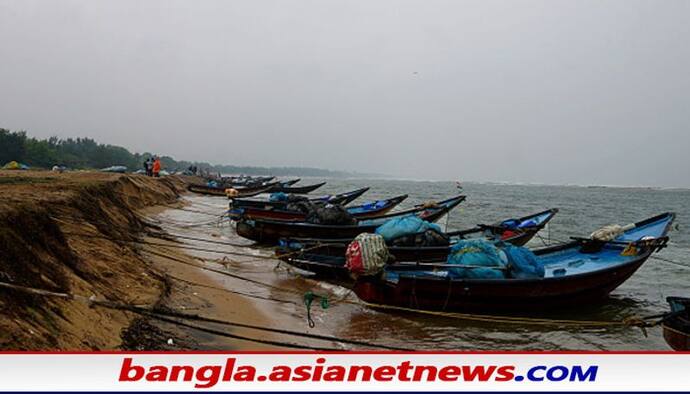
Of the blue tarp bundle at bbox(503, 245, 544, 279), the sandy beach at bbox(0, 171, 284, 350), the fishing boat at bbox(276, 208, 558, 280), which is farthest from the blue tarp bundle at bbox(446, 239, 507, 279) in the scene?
the sandy beach at bbox(0, 171, 284, 350)

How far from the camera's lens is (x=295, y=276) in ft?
37.3

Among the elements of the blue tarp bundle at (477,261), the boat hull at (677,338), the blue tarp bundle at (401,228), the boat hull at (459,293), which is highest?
the blue tarp bundle at (401,228)

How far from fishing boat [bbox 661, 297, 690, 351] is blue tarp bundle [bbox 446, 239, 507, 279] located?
304cm

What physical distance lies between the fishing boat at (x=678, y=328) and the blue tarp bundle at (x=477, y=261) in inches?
120

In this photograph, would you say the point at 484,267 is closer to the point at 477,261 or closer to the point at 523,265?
the point at 477,261

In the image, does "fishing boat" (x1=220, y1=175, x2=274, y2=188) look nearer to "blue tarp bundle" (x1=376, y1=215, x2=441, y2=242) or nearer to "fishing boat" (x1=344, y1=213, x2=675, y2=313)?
"blue tarp bundle" (x1=376, y1=215, x2=441, y2=242)

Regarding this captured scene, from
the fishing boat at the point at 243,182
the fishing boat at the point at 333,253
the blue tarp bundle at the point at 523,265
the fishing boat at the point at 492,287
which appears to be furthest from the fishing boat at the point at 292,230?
the fishing boat at the point at 243,182

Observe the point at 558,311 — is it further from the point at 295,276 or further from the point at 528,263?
the point at 295,276

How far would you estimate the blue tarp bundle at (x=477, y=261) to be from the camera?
8750mm

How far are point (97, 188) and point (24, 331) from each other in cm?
1171

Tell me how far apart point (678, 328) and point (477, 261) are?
3523 millimetres

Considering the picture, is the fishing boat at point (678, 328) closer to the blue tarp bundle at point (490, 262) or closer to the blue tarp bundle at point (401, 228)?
the blue tarp bundle at point (490, 262)

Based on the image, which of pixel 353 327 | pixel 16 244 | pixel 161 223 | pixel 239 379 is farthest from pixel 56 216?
pixel 161 223

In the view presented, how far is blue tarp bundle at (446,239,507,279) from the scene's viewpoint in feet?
28.7
